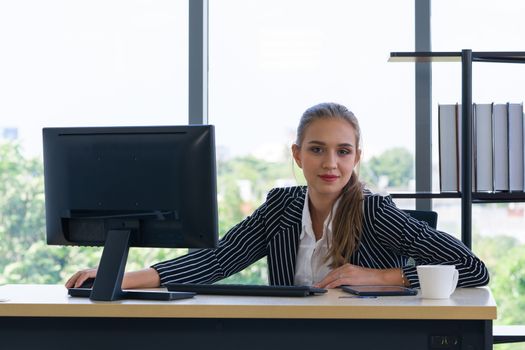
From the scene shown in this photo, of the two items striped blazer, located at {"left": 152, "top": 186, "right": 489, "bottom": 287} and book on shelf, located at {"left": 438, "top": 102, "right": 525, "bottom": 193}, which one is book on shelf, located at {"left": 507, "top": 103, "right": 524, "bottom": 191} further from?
striped blazer, located at {"left": 152, "top": 186, "right": 489, "bottom": 287}

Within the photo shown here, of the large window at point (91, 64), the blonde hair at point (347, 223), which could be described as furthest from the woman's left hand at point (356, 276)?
the large window at point (91, 64)

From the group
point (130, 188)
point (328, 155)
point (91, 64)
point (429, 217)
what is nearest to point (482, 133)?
point (429, 217)

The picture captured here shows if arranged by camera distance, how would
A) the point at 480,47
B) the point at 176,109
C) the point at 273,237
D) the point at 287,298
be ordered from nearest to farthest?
the point at 287,298, the point at 273,237, the point at 480,47, the point at 176,109

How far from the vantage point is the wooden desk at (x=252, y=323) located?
1928 millimetres

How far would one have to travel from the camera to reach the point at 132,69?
3668mm

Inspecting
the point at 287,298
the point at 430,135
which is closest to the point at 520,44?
the point at 430,135

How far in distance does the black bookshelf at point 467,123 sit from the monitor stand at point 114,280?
4.07 feet

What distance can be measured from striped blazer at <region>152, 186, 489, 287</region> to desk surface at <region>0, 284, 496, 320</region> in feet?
0.83

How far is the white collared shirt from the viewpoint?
2.64 metres

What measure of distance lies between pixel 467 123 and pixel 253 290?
4.03 ft

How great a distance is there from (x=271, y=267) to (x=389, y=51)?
3.63ft

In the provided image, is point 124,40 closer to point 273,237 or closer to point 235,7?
point 235,7

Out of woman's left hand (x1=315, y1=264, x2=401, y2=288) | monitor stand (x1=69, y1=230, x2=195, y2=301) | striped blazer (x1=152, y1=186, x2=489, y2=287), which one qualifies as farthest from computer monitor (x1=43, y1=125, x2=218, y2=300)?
woman's left hand (x1=315, y1=264, x2=401, y2=288)

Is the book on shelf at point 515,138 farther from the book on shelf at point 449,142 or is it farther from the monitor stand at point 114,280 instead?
the monitor stand at point 114,280
